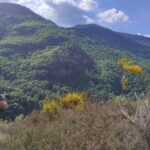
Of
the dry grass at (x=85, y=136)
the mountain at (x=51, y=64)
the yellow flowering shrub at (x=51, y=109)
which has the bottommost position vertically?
the mountain at (x=51, y=64)

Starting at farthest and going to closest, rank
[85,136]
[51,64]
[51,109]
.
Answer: [51,64]
[51,109]
[85,136]

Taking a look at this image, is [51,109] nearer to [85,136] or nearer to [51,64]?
[85,136]

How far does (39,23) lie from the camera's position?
183125 millimetres

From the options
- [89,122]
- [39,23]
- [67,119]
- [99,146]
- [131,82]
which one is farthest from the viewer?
[39,23]

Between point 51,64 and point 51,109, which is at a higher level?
point 51,109

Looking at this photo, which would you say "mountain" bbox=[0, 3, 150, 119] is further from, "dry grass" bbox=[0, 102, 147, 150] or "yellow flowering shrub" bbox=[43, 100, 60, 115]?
"dry grass" bbox=[0, 102, 147, 150]

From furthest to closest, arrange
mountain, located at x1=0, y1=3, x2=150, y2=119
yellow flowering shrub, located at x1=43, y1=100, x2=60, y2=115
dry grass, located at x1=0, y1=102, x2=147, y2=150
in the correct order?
1. mountain, located at x1=0, y1=3, x2=150, y2=119
2. yellow flowering shrub, located at x1=43, y1=100, x2=60, y2=115
3. dry grass, located at x1=0, y1=102, x2=147, y2=150

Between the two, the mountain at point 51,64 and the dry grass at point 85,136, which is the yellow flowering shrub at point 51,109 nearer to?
the dry grass at point 85,136

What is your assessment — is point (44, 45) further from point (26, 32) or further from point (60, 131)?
point (60, 131)

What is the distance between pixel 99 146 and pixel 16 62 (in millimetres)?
124812

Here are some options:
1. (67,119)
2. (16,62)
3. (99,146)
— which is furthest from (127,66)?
(16,62)

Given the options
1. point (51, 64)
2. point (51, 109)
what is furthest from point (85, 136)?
point (51, 64)

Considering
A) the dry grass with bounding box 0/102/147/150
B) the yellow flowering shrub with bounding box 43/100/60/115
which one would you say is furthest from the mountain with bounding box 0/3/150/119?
the dry grass with bounding box 0/102/147/150

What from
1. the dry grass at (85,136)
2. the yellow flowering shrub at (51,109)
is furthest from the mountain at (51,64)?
the dry grass at (85,136)
